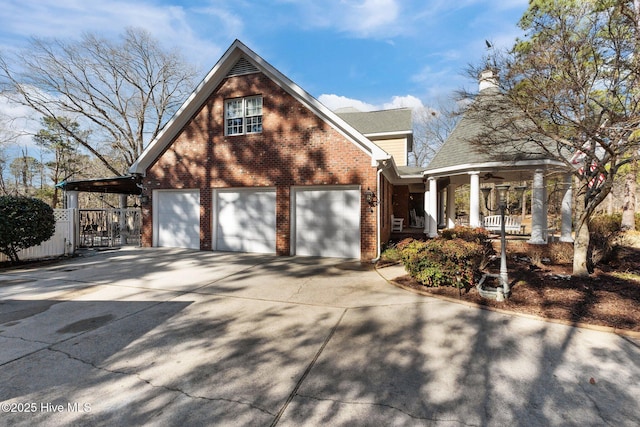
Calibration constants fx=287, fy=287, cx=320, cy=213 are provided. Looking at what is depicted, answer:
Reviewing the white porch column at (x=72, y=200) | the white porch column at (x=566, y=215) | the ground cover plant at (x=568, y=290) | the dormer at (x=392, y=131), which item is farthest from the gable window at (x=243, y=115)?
the white porch column at (x=566, y=215)

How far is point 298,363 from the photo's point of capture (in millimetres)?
3293

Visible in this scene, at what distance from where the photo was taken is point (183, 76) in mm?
23562

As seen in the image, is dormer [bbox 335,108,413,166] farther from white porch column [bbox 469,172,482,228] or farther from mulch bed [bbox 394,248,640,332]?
mulch bed [bbox 394,248,640,332]

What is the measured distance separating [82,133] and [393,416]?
104ft

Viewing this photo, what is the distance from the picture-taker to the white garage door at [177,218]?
11633mm

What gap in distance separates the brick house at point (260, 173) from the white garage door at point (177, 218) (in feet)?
0.14

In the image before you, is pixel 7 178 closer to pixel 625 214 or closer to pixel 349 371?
pixel 349 371

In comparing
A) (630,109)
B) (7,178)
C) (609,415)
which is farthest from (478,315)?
(7,178)

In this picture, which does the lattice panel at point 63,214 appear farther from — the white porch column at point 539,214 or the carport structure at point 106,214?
the white porch column at point 539,214

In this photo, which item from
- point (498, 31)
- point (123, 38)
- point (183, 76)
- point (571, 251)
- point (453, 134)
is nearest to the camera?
point (498, 31)

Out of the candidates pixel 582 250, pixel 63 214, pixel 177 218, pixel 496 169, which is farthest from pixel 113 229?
pixel 582 250

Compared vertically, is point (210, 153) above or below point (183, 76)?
below

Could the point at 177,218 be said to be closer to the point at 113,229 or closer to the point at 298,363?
the point at 113,229

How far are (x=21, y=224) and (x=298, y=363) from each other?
10.2 metres
